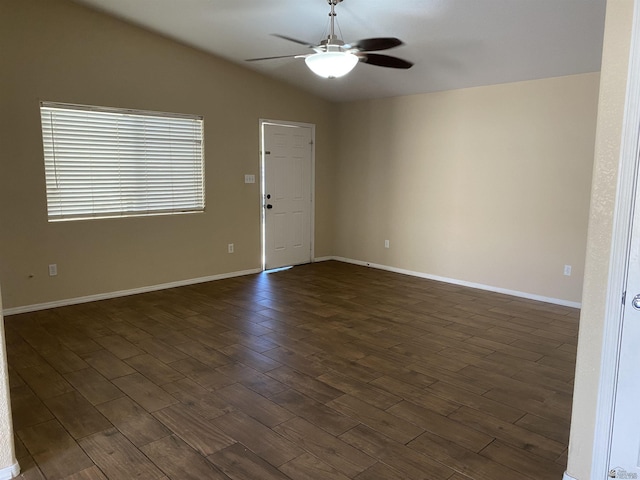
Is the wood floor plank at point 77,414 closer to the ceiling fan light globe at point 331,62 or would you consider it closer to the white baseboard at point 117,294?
the white baseboard at point 117,294

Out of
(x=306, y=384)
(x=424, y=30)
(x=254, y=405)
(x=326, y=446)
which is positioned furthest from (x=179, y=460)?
(x=424, y=30)

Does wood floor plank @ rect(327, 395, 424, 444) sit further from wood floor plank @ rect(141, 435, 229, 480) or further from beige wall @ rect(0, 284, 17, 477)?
beige wall @ rect(0, 284, 17, 477)

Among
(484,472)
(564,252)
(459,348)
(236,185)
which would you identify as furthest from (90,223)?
(564,252)

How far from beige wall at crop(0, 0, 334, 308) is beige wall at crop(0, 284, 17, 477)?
2819 millimetres

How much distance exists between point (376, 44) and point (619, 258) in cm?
216

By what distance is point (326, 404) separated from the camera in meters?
2.77

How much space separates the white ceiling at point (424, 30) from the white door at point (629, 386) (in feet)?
7.97

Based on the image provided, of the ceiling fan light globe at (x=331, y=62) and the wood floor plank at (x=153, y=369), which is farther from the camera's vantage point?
the ceiling fan light globe at (x=331, y=62)

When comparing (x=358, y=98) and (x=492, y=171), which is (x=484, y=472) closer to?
(x=492, y=171)

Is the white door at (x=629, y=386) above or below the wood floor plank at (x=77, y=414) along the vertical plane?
above

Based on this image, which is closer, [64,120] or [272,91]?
[64,120]

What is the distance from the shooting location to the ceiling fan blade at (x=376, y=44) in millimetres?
3078

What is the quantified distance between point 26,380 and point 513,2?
4.40 metres

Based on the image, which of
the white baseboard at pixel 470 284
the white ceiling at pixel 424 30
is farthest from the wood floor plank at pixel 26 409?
the white baseboard at pixel 470 284
